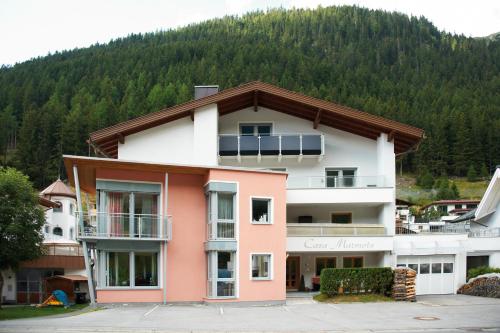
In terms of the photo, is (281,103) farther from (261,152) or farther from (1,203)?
(1,203)

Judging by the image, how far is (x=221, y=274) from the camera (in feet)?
89.4

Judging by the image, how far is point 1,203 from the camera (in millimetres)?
36594

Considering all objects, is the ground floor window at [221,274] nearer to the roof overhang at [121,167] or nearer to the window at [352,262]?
the roof overhang at [121,167]

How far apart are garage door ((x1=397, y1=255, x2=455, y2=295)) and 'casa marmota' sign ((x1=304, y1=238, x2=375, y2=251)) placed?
216 centimetres

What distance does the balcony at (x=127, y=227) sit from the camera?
86.5 ft

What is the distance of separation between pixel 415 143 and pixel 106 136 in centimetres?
1757

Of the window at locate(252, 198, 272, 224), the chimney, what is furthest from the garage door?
the chimney

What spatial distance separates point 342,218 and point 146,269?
42.8 ft

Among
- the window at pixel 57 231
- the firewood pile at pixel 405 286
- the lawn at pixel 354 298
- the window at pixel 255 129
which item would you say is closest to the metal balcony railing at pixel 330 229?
the lawn at pixel 354 298

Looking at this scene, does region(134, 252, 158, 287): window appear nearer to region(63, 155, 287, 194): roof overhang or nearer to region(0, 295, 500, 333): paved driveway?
region(0, 295, 500, 333): paved driveway

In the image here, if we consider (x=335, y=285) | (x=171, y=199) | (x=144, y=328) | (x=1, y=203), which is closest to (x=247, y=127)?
(x=171, y=199)

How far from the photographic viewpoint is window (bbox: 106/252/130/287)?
1046 inches

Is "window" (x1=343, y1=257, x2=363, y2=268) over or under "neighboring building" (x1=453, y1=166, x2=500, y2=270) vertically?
under

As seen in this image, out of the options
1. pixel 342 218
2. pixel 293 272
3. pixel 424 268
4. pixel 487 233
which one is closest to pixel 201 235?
pixel 293 272
